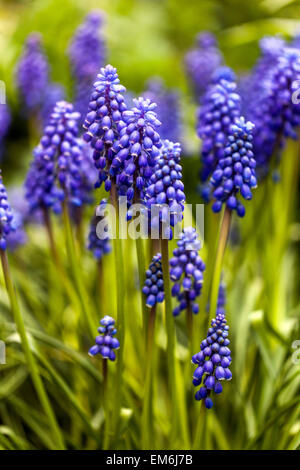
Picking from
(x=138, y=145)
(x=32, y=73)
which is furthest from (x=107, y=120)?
(x=32, y=73)

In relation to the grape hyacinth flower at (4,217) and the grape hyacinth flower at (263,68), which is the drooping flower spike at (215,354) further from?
the grape hyacinth flower at (263,68)

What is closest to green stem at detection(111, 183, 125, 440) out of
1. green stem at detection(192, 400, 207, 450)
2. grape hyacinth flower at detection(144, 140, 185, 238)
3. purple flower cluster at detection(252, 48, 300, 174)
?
grape hyacinth flower at detection(144, 140, 185, 238)

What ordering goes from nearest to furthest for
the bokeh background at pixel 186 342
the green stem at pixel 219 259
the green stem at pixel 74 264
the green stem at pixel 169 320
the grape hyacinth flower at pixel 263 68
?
the green stem at pixel 169 320 < the green stem at pixel 219 259 < the green stem at pixel 74 264 < the bokeh background at pixel 186 342 < the grape hyacinth flower at pixel 263 68

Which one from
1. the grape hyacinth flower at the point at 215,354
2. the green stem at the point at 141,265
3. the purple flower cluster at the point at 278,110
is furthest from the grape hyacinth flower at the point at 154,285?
the purple flower cluster at the point at 278,110

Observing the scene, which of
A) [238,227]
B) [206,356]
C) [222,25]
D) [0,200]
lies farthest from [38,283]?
[222,25]

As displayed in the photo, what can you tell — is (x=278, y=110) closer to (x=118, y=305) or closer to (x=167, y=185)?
(x=167, y=185)

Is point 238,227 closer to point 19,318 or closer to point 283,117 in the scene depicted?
point 283,117

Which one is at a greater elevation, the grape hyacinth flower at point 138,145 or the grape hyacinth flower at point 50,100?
the grape hyacinth flower at point 50,100
